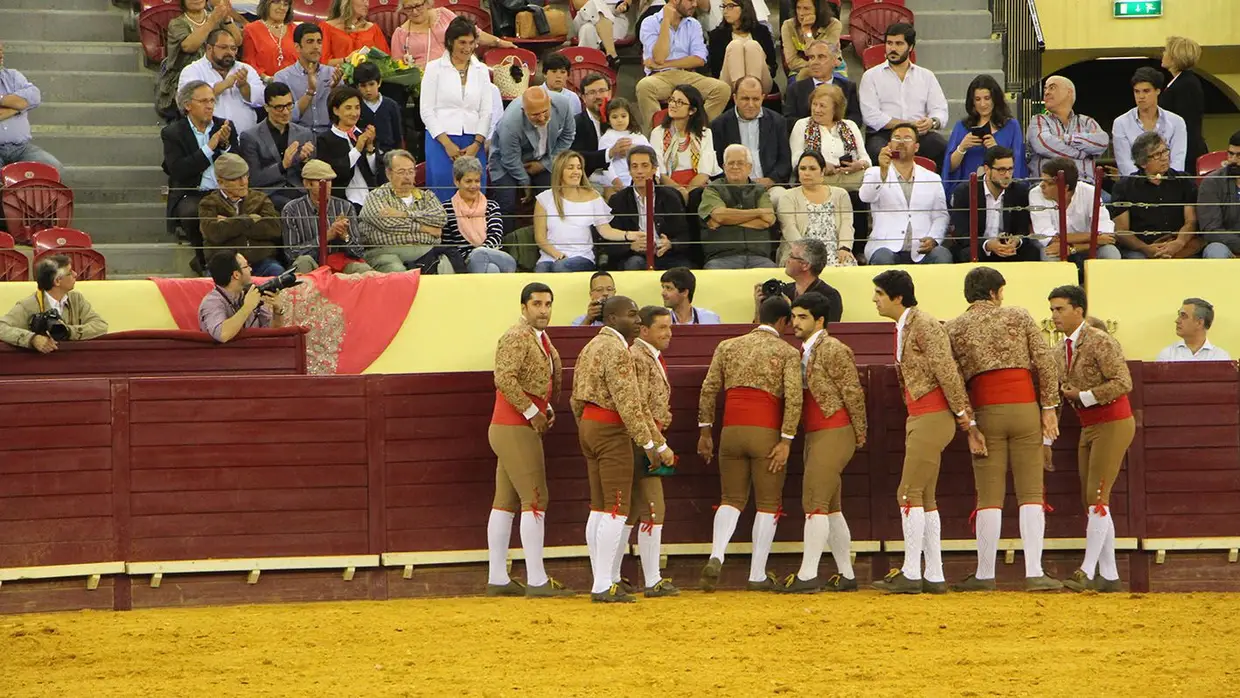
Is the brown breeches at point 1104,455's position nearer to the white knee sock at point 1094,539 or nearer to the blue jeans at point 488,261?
the white knee sock at point 1094,539

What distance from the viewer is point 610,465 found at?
947 cm

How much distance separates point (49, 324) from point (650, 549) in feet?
12.4

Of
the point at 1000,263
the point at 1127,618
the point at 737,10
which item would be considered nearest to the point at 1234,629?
the point at 1127,618

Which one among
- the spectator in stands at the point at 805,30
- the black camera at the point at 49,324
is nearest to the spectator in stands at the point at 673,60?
the spectator in stands at the point at 805,30

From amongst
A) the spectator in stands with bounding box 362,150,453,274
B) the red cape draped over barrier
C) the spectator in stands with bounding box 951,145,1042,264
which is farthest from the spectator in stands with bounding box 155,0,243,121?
the spectator in stands with bounding box 951,145,1042,264

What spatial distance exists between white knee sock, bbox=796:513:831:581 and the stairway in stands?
5.32 metres

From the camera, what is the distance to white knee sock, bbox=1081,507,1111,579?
9.80 m

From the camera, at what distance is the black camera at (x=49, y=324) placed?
10578 millimetres

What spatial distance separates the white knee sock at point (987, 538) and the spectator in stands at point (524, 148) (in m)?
4.21

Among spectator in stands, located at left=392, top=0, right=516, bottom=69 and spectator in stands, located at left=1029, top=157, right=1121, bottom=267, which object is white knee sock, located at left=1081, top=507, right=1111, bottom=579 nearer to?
spectator in stands, located at left=1029, top=157, right=1121, bottom=267

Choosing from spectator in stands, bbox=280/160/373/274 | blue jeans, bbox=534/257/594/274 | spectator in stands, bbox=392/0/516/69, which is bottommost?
blue jeans, bbox=534/257/594/274

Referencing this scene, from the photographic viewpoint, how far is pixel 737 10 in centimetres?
1405

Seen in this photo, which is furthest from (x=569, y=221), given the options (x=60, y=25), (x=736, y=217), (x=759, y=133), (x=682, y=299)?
(x=60, y=25)

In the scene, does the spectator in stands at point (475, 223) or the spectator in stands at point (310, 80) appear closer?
the spectator in stands at point (475, 223)
